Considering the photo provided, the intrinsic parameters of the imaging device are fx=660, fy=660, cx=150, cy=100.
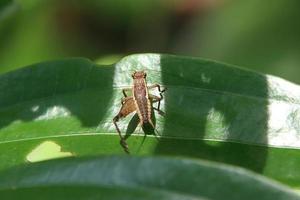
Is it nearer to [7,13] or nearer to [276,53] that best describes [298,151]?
[7,13]

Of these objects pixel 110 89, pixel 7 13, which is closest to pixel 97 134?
pixel 110 89

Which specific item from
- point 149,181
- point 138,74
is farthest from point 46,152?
point 149,181

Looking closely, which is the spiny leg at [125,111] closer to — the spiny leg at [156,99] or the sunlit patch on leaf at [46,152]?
the spiny leg at [156,99]

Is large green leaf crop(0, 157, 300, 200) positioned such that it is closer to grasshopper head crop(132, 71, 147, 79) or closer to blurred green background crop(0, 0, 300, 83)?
grasshopper head crop(132, 71, 147, 79)

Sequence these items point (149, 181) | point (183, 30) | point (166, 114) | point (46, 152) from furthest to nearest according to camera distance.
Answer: point (183, 30) < point (166, 114) < point (46, 152) < point (149, 181)

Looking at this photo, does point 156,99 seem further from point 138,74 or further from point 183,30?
point 183,30

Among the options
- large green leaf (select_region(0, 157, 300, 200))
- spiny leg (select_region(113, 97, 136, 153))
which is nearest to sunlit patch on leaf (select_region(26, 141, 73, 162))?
spiny leg (select_region(113, 97, 136, 153))

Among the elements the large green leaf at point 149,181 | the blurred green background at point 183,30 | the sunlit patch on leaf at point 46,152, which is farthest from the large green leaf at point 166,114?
the blurred green background at point 183,30
